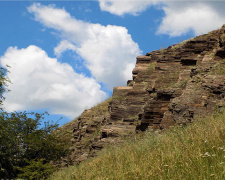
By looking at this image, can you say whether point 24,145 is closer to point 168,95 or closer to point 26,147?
point 26,147

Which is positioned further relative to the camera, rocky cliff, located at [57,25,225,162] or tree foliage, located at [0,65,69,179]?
tree foliage, located at [0,65,69,179]

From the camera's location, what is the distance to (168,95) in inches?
636

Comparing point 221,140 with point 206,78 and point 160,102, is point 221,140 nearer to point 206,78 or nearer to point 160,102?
point 206,78

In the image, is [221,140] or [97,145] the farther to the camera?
[97,145]

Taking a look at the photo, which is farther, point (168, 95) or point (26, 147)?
point (26, 147)

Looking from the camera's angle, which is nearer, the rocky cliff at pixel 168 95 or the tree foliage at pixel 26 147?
the rocky cliff at pixel 168 95

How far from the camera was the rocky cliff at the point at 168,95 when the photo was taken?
1278cm

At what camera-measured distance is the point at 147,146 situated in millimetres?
9641

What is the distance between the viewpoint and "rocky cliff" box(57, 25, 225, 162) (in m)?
12.8

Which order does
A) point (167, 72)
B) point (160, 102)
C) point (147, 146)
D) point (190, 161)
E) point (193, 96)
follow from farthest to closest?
point (167, 72) → point (160, 102) → point (193, 96) → point (147, 146) → point (190, 161)

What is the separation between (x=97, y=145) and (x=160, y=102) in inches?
207

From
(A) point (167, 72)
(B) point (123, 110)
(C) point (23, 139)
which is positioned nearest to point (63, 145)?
(C) point (23, 139)

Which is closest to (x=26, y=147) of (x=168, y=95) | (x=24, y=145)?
(x=24, y=145)

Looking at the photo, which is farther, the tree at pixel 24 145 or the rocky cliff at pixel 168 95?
the tree at pixel 24 145
